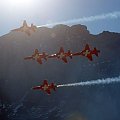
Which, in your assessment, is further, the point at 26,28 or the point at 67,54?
the point at 26,28

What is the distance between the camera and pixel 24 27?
7101 inches

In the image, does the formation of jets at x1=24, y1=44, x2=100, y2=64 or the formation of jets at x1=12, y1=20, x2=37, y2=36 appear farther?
the formation of jets at x1=12, y1=20, x2=37, y2=36

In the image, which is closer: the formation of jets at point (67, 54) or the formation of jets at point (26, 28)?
the formation of jets at point (67, 54)

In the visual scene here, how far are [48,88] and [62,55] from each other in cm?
1612

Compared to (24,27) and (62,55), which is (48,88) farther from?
(24,27)

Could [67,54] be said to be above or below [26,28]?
below

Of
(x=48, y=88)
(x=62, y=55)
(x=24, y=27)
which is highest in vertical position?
(x=24, y=27)

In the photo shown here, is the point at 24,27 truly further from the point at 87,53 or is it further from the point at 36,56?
the point at 87,53

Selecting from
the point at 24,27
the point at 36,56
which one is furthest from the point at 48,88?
the point at 24,27

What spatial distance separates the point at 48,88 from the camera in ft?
602

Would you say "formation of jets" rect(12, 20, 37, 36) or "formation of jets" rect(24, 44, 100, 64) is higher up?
"formation of jets" rect(12, 20, 37, 36)

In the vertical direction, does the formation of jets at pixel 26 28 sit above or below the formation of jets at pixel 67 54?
above

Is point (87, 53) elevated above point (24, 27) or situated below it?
below

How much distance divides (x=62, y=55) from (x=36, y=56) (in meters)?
11.9
